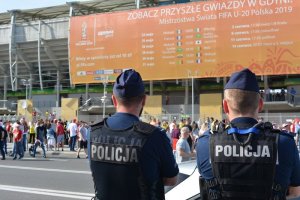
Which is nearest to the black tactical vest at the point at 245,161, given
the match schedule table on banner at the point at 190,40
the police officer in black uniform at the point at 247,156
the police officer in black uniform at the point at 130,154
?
the police officer in black uniform at the point at 247,156

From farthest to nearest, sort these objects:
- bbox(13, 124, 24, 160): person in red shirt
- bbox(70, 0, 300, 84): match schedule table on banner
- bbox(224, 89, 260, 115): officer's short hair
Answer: bbox(70, 0, 300, 84): match schedule table on banner, bbox(13, 124, 24, 160): person in red shirt, bbox(224, 89, 260, 115): officer's short hair

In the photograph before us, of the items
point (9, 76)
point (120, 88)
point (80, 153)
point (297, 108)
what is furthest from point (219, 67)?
point (120, 88)

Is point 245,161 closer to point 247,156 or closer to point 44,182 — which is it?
point 247,156

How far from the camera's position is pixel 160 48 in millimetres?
34438

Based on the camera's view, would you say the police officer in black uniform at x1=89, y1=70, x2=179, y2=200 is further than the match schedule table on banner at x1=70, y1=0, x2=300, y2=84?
No

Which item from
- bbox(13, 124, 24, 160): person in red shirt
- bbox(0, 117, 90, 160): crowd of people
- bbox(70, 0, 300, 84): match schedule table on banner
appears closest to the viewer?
bbox(13, 124, 24, 160): person in red shirt

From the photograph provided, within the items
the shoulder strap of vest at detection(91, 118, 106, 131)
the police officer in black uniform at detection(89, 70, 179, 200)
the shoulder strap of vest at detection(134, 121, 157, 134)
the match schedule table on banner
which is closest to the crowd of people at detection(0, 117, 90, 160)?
the match schedule table on banner

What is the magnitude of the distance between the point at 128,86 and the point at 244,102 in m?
0.67

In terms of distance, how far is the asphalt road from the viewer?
867cm

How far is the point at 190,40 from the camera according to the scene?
3319 cm

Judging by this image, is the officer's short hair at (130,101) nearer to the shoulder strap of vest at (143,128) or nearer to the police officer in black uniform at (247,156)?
the shoulder strap of vest at (143,128)

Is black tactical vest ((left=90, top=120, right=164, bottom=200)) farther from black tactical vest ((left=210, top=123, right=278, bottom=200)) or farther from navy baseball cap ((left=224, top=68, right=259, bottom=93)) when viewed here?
navy baseball cap ((left=224, top=68, right=259, bottom=93))

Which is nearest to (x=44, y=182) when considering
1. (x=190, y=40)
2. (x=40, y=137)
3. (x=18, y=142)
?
(x=18, y=142)

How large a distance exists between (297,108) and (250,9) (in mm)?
8285
